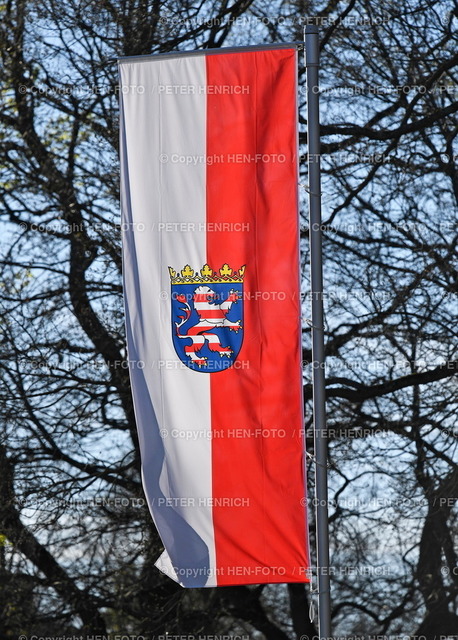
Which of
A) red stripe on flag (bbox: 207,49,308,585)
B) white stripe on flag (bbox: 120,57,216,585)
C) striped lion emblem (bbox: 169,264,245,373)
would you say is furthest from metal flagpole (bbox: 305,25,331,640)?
white stripe on flag (bbox: 120,57,216,585)

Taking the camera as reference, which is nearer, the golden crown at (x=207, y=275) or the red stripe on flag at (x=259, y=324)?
the red stripe on flag at (x=259, y=324)

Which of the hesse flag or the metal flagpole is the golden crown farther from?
the metal flagpole

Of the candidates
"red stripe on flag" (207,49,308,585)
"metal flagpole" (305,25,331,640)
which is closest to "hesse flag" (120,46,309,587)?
"red stripe on flag" (207,49,308,585)

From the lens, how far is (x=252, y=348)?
614 cm

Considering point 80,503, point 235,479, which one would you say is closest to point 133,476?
point 80,503

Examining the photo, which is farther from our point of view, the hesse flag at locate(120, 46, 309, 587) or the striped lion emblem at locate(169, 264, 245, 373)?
the striped lion emblem at locate(169, 264, 245, 373)

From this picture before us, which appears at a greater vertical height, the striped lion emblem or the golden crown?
the golden crown

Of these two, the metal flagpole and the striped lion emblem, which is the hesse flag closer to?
the striped lion emblem

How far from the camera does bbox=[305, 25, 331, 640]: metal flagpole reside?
235 inches

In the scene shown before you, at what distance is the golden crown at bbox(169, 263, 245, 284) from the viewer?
20.3ft

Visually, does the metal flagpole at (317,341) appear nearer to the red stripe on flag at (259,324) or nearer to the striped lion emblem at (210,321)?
the red stripe on flag at (259,324)

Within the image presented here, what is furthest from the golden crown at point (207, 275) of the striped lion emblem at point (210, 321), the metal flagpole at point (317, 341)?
the metal flagpole at point (317, 341)

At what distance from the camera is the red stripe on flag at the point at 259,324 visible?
6.00 m

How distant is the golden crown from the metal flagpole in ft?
1.57
